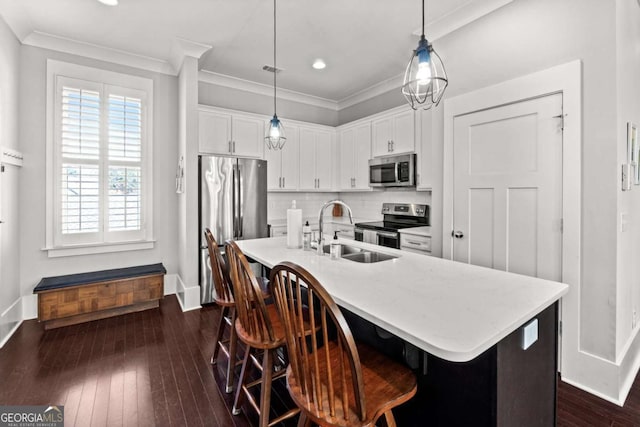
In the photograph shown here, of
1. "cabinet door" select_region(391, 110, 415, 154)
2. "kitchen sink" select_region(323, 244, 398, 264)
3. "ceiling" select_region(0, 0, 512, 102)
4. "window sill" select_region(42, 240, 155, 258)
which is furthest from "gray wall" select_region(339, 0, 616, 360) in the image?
"window sill" select_region(42, 240, 155, 258)

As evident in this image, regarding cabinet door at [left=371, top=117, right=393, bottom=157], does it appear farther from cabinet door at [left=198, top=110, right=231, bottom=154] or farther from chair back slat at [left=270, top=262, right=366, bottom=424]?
A: chair back slat at [left=270, top=262, right=366, bottom=424]

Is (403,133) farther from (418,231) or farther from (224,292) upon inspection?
(224,292)

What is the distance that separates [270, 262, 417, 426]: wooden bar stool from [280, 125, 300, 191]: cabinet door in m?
3.68

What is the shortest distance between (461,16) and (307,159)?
9.31 feet

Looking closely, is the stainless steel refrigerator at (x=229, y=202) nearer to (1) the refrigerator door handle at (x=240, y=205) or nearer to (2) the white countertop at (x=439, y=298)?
(1) the refrigerator door handle at (x=240, y=205)

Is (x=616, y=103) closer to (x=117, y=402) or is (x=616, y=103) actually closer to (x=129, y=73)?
(x=117, y=402)

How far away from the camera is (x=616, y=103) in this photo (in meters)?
1.95

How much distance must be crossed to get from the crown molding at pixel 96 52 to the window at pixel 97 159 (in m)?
0.16

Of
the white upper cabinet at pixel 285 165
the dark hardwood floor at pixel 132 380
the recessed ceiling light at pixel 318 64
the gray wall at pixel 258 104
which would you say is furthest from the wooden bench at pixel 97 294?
the recessed ceiling light at pixel 318 64

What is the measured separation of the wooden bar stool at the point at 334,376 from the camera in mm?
1017

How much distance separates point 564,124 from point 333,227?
3.47m

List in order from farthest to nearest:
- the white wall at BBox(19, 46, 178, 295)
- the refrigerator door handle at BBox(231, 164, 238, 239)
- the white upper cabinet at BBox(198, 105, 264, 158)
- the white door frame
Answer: the white upper cabinet at BBox(198, 105, 264, 158) < the refrigerator door handle at BBox(231, 164, 238, 239) < the white wall at BBox(19, 46, 178, 295) < the white door frame

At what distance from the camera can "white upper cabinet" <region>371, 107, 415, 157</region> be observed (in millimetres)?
3990

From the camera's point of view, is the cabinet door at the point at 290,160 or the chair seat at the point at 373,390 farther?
the cabinet door at the point at 290,160
